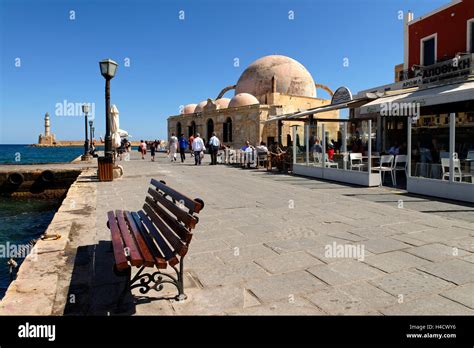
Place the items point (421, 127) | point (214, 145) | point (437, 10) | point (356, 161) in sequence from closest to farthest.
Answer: point (421, 127) → point (356, 161) → point (437, 10) → point (214, 145)

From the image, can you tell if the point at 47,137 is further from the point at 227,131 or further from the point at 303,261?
the point at 303,261

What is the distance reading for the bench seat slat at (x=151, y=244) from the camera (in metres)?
2.81

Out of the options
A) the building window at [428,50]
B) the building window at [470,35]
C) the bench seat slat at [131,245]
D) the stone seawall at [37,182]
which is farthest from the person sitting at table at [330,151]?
the stone seawall at [37,182]

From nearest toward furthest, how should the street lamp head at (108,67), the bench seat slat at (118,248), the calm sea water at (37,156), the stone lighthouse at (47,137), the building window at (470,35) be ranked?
the bench seat slat at (118,248)
the street lamp head at (108,67)
the building window at (470,35)
the calm sea water at (37,156)
the stone lighthouse at (47,137)

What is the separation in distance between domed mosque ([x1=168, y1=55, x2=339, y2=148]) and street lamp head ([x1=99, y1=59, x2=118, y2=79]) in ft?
56.2

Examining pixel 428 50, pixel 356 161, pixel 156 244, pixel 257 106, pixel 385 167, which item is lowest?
pixel 156 244

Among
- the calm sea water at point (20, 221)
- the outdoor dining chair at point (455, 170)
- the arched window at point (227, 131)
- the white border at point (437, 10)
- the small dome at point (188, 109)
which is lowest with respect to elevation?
the calm sea water at point (20, 221)

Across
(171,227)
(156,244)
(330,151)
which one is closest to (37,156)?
(330,151)

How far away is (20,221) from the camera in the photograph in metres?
10.9

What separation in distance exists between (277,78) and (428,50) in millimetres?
24584

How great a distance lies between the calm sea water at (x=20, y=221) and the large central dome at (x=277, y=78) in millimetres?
28811

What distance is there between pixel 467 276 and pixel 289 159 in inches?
428

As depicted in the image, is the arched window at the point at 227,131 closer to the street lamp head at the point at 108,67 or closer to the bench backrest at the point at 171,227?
the street lamp head at the point at 108,67

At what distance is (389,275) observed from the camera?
11.7 feet
